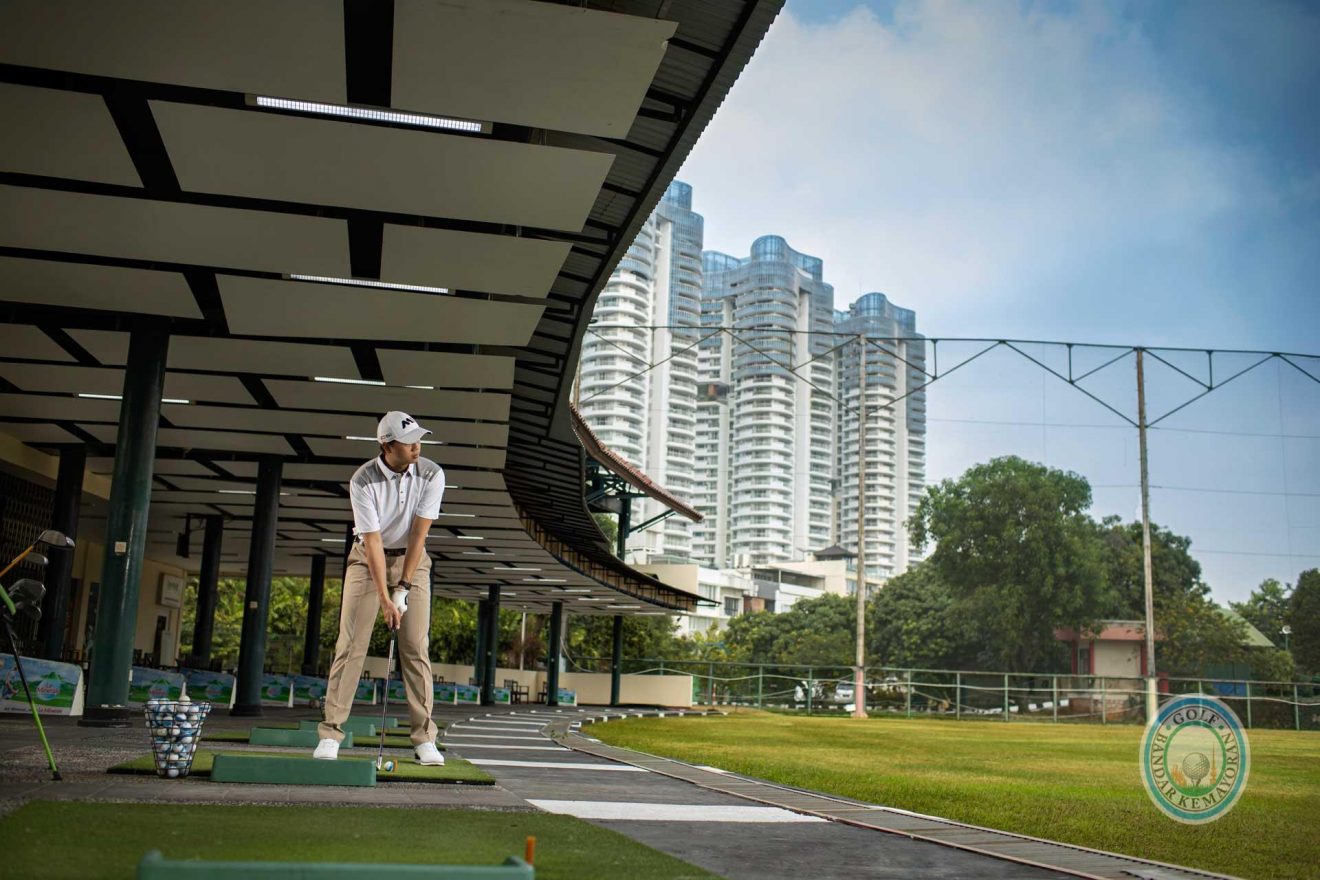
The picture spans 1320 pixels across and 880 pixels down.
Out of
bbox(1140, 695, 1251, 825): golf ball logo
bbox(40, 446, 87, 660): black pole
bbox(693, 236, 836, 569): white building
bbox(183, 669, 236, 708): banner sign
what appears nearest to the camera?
bbox(1140, 695, 1251, 825): golf ball logo

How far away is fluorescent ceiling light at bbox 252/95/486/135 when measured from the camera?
742 cm

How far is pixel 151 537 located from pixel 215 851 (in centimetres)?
2867

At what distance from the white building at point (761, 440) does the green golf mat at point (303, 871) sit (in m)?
139

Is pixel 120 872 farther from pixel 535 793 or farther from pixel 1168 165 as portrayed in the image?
pixel 1168 165

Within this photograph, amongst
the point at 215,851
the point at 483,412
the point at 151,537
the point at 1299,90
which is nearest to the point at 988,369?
the point at 151,537

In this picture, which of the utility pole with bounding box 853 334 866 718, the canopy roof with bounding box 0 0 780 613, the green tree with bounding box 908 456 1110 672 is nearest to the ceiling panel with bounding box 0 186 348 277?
the canopy roof with bounding box 0 0 780 613

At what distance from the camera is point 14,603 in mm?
5871

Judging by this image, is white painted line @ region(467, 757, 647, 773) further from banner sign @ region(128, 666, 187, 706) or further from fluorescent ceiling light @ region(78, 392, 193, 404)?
banner sign @ region(128, 666, 187, 706)

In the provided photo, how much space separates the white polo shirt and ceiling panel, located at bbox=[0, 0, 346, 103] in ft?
7.67

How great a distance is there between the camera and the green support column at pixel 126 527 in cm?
1205

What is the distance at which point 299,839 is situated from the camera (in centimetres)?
395

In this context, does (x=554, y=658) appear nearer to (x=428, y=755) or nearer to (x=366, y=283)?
(x=366, y=283)

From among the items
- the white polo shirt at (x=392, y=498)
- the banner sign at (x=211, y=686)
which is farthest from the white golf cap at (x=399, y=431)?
the banner sign at (x=211, y=686)

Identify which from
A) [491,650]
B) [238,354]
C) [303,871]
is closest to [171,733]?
[303,871]
